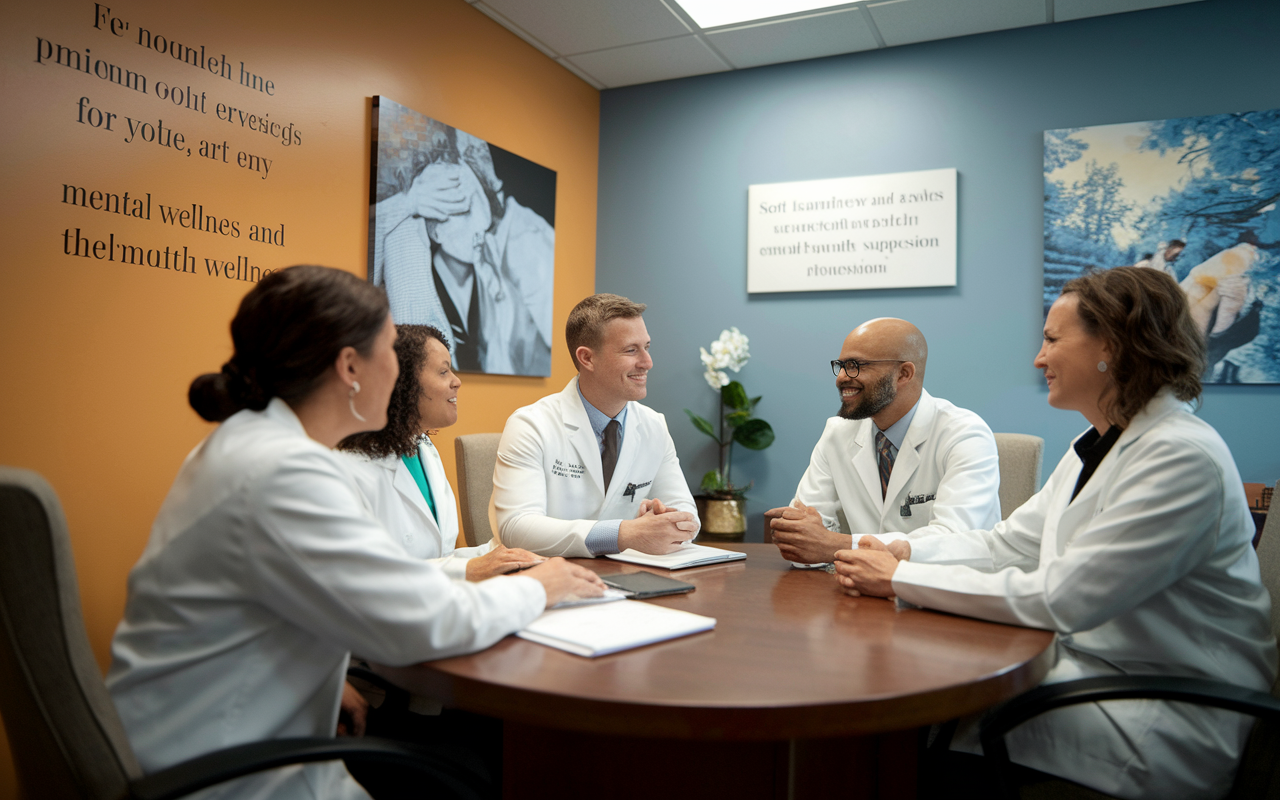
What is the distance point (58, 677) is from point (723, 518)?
3.35m

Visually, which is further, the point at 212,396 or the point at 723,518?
the point at 723,518

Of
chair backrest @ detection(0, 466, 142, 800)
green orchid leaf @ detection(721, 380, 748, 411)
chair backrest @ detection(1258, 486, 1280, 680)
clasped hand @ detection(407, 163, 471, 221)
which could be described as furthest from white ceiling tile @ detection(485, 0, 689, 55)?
chair backrest @ detection(0, 466, 142, 800)

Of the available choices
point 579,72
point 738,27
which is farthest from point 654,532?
point 579,72

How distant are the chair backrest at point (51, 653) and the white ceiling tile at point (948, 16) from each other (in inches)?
151

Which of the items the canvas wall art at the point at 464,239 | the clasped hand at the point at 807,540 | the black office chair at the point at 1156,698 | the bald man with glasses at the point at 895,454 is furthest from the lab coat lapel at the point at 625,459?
the black office chair at the point at 1156,698

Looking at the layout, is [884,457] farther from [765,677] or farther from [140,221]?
[140,221]

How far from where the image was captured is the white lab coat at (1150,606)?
4.45ft

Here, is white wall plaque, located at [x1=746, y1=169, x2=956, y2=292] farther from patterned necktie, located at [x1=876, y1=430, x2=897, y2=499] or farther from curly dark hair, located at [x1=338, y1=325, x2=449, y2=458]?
curly dark hair, located at [x1=338, y1=325, x2=449, y2=458]

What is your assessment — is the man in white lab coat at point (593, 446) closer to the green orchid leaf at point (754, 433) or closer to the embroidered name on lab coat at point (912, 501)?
the embroidered name on lab coat at point (912, 501)

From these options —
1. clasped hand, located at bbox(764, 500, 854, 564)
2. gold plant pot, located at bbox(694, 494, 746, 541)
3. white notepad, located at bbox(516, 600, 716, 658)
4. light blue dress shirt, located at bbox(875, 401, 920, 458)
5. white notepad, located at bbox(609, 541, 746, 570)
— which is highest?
light blue dress shirt, located at bbox(875, 401, 920, 458)

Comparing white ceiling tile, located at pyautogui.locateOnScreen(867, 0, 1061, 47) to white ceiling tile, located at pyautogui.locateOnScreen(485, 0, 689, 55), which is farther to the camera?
white ceiling tile, located at pyautogui.locateOnScreen(485, 0, 689, 55)

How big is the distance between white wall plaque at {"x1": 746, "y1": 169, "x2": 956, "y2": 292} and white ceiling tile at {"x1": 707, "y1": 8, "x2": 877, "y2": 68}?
69 centimetres

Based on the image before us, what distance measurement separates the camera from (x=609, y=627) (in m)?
1.30

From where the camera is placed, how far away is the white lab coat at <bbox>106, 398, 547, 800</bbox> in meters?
1.06
